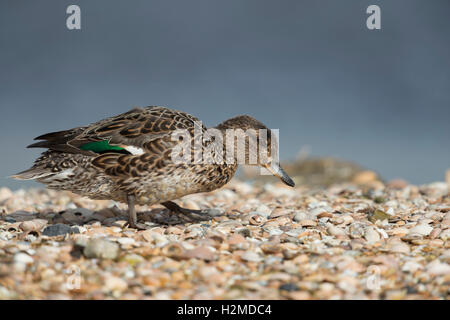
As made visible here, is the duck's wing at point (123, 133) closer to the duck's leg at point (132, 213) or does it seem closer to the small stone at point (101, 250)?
the duck's leg at point (132, 213)

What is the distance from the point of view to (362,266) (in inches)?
173

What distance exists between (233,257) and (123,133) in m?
2.29

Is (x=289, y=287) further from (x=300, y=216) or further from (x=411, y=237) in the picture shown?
(x=300, y=216)

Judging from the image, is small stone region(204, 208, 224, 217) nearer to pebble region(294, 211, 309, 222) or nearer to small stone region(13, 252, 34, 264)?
pebble region(294, 211, 309, 222)

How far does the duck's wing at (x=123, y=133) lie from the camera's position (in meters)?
5.82

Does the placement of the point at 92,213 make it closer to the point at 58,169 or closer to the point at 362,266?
the point at 58,169

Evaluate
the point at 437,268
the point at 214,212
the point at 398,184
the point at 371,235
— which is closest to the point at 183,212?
the point at 214,212

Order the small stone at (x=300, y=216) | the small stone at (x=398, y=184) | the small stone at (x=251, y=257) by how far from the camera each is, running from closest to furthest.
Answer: the small stone at (x=251, y=257), the small stone at (x=300, y=216), the small stone at (x=398, y=184)

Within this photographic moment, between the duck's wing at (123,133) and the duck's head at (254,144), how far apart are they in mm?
517

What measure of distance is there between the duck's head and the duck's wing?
517 mm

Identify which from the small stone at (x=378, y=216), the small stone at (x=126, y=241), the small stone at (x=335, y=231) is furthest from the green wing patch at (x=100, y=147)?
the small stone at (x=378, y=216)

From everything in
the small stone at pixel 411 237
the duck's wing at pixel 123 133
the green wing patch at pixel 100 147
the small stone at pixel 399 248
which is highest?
the duck's wing at pixel 123 133

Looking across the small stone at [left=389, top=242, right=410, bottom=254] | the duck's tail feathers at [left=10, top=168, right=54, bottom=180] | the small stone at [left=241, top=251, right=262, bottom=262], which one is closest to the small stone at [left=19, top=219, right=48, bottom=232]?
→ the duck's tail feathers at [left=10, top=168, right=54, bottom=180]

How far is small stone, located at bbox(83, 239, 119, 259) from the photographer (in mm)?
4348
